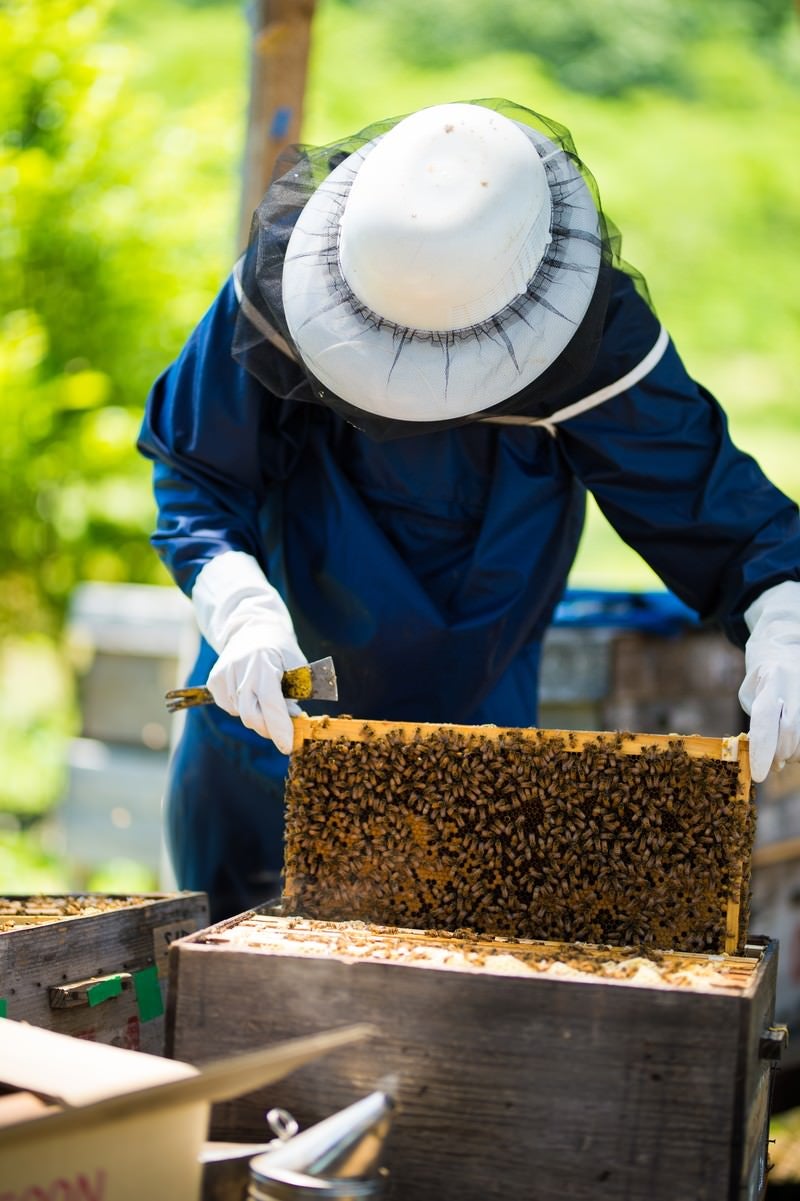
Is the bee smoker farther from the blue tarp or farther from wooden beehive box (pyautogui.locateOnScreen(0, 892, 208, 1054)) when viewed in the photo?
the blue tarp

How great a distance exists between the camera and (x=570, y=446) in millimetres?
2650

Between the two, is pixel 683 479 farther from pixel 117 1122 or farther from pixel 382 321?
pixel 117 1122

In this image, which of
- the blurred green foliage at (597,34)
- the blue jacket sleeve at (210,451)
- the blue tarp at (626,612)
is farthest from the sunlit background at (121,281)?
the blue jacket sleeve at (210,451)

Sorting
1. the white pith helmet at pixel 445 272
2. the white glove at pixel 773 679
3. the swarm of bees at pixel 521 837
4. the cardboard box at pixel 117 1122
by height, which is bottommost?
the cardboard box at pixel 117 1122

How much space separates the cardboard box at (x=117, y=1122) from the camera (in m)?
1.42

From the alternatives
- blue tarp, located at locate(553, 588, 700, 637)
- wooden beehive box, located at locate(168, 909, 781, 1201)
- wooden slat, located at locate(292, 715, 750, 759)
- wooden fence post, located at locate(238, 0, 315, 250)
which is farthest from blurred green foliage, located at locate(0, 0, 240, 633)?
wooden beehive box, located at locate(168, 909, 781, 1201)

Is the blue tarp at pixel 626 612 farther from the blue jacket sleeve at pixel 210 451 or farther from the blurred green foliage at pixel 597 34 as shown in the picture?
the blurred green foliage at pixel 597 34

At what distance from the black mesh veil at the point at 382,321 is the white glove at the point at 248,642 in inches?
14.1

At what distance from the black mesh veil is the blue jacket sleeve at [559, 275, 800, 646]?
0.44 ft

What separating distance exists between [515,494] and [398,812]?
793mm

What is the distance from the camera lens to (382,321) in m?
2.20

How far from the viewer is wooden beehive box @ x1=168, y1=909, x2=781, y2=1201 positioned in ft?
5.43

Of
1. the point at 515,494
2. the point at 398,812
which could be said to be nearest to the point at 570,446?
the point at 515,494

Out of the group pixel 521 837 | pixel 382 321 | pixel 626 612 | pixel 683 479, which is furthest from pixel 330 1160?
pixel 626 612
